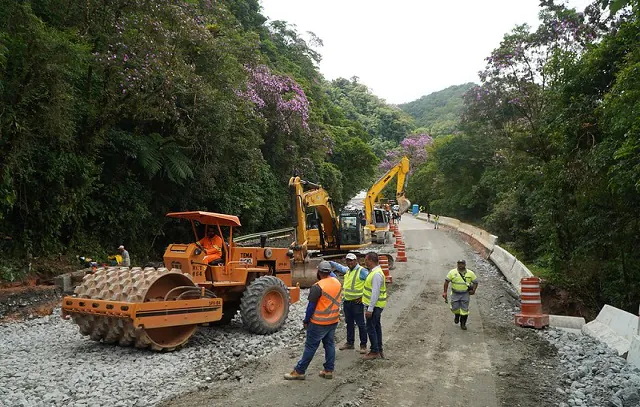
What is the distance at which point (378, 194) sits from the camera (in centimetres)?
2425

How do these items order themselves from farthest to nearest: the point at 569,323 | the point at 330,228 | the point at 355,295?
the point at 330,228, the point at 569,323, the point at 355,295

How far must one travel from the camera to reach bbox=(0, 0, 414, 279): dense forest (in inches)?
462

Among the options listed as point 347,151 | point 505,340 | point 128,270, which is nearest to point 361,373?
point 505,340

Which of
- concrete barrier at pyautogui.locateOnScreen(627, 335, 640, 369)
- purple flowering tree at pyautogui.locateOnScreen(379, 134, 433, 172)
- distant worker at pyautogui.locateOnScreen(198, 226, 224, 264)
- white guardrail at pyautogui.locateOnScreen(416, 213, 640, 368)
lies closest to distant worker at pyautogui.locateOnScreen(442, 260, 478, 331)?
white guardrail at pyautogui.locateOnScreen(416, 213, 640, 368)

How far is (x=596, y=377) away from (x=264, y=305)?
5.54m

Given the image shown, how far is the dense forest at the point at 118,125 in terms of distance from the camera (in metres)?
11.7

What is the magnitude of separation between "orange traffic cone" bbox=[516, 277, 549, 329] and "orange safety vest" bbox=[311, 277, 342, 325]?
16.6 feet

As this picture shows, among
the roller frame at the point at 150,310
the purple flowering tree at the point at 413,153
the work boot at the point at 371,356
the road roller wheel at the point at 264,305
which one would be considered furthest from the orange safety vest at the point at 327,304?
the purple flowering tree at the point at 413,153

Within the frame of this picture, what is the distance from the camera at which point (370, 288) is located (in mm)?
8023

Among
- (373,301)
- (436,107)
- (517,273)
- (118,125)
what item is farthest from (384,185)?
(436,107)

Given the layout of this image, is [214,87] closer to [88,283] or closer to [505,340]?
[88,283]

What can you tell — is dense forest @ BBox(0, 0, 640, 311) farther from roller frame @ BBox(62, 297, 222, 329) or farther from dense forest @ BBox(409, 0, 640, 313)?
roller frame @ BBox(62, 297, 222, 329)

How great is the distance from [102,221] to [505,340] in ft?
39.8

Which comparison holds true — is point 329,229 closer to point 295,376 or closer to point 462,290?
point 462,290
